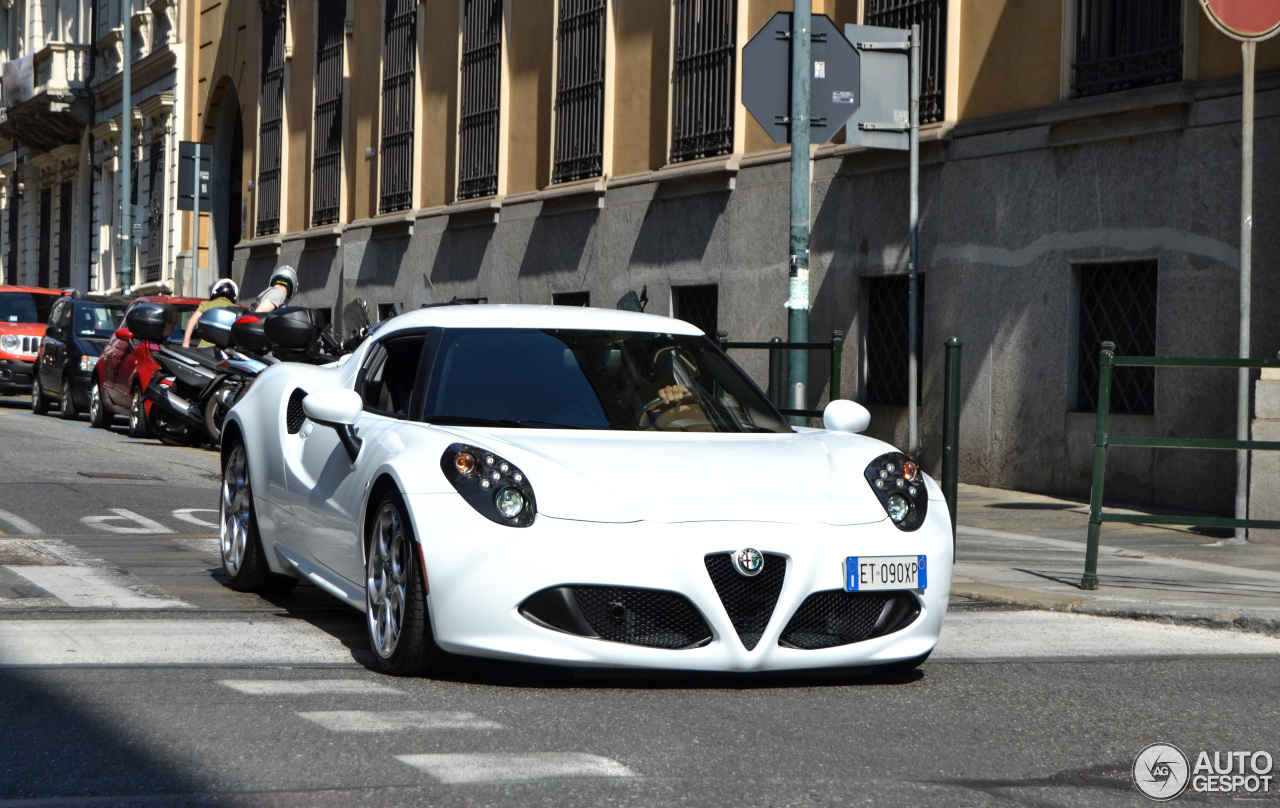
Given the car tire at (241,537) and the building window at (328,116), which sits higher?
the building window at (328,116)

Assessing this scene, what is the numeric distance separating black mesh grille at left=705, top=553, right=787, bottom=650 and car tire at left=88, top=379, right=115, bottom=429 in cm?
1662

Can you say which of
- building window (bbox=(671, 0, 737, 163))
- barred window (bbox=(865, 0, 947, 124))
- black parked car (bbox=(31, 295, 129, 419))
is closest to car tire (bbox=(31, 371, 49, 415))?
black parked car (bbox=(31, 295, 129, 419))

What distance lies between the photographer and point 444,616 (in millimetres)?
5824

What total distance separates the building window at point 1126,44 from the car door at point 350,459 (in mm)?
8800

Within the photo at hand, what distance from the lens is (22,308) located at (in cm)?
2745

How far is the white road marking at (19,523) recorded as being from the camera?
1038 centimetres

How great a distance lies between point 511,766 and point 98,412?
1763 cm

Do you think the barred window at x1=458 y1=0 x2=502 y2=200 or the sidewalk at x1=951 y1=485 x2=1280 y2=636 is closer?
the sidewalk at x1=951 y1=485 x2=1280 y2=636

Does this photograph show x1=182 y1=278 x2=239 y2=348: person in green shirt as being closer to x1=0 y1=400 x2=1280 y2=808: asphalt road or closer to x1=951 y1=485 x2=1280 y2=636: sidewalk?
x1=951 y1=485 x2=1280 y2=636: sidewalk

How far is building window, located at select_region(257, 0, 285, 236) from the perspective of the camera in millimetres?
32781

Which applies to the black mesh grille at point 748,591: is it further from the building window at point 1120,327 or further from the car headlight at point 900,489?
the building window at point 1120,327

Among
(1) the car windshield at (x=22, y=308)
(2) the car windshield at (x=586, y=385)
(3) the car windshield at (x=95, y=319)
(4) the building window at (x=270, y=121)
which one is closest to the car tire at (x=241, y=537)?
(2) the car windshield at (x=586, y=385)

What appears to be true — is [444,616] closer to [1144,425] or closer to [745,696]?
[745,696]

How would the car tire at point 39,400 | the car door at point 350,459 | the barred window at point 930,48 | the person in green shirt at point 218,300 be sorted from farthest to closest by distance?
the car tire at point 39,400, the person in green shirt at point 218,300, the barred window at point 930,48, the car door at point 350,459
